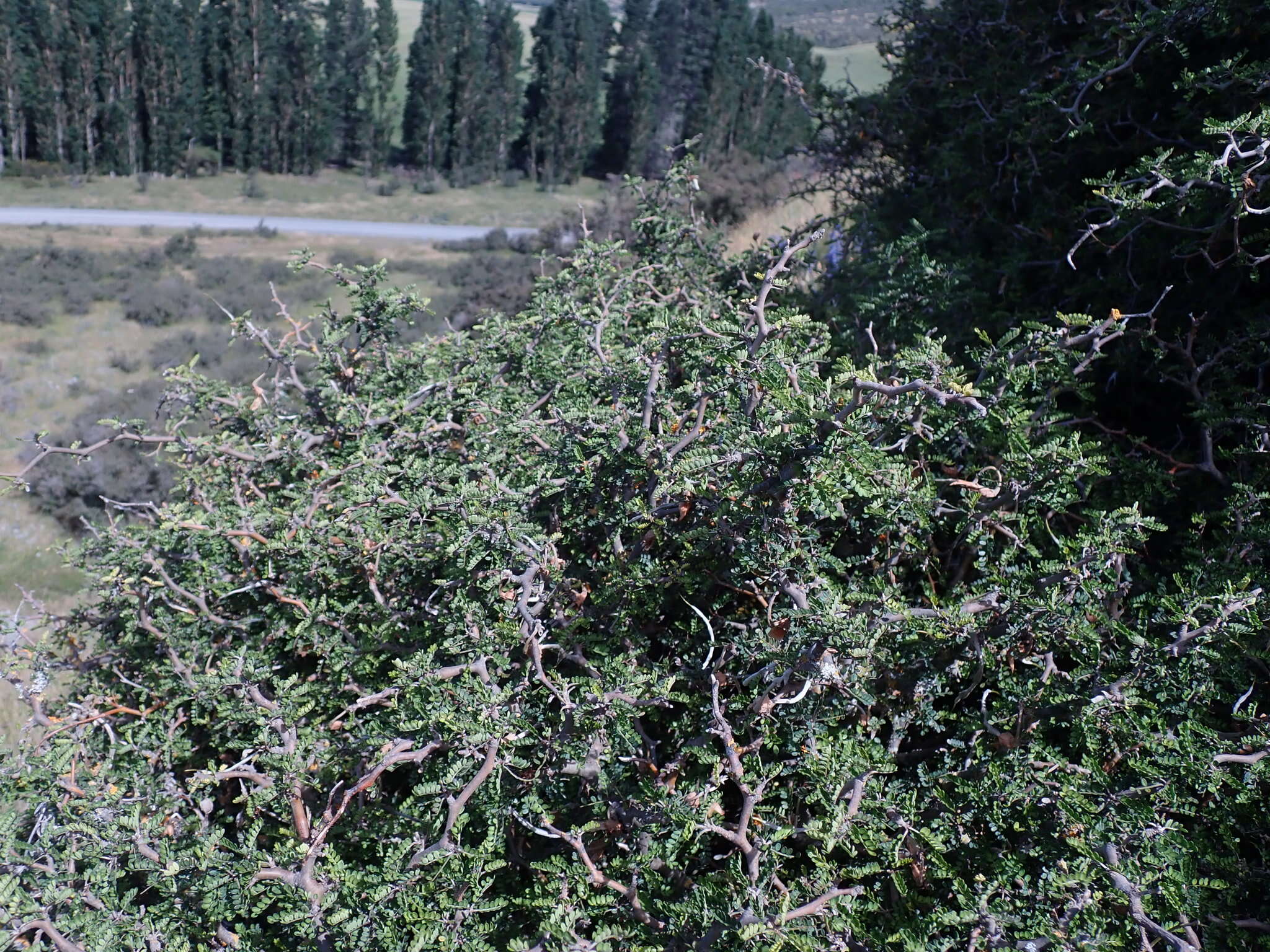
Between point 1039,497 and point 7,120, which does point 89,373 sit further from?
point 7,120

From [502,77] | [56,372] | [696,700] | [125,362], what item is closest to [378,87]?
[502,77]

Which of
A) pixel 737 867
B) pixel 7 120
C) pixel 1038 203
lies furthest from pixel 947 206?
pixel 7 120

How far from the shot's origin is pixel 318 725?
260 cm

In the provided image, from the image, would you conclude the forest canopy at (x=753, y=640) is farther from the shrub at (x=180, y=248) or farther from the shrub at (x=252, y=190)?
the shrub at (x=252, y=190)

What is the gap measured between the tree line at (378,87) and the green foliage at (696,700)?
33.1 m

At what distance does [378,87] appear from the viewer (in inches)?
1561

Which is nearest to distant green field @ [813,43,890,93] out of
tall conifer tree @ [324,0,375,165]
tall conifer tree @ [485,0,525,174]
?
tall conifer tree @ [485,0,525,174]

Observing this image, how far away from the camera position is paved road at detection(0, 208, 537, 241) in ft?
88.2

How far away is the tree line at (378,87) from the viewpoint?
33.1 meters

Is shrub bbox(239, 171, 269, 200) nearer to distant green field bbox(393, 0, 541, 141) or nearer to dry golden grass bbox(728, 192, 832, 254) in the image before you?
distant green field bbox(393, 0, 541, 141)

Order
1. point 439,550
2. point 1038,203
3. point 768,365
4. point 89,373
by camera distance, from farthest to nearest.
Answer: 1. point 89,373
2. point 1038,203
3. point 439,550
4. point 768,365

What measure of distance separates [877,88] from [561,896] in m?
5.10

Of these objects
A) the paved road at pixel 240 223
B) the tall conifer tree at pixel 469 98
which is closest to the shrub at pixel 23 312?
the paved road at pixel 240 223

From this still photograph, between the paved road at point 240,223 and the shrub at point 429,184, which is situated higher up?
the shrub at point 429,184
